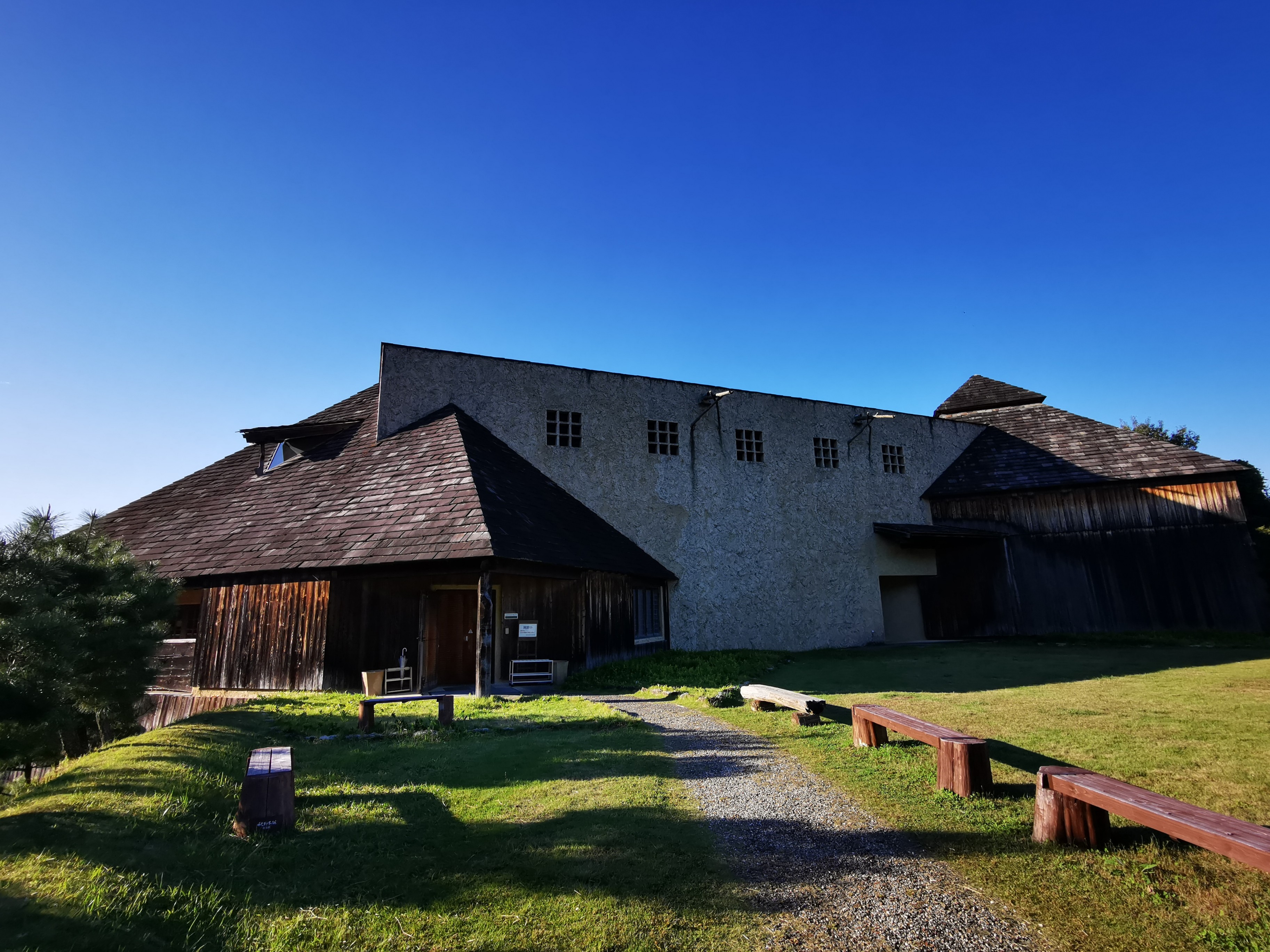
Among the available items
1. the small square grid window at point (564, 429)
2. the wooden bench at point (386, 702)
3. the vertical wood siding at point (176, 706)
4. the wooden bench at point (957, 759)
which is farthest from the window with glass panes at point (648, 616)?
the wooden bench at point (957, 759)

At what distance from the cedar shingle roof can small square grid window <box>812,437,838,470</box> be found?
25.9 feet

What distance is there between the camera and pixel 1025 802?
211 inches

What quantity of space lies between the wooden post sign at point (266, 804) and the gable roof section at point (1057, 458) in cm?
2560

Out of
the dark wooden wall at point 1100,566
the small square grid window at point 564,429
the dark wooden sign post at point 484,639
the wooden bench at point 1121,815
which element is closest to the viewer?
the wooden bench at point 1121,815

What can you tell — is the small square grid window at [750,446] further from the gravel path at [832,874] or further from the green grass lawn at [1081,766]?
the gravel path at [832,874]

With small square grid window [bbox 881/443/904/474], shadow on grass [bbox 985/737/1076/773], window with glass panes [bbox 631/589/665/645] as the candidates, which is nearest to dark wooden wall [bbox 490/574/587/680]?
window with glass panes [bbox 631/589/665/645]

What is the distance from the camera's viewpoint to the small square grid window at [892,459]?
83.9ft

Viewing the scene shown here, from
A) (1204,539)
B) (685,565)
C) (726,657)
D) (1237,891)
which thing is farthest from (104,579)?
(1204,539)

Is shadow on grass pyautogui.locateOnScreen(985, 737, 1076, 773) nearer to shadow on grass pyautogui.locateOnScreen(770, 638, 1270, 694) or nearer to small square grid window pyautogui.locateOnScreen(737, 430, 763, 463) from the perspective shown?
shadow on grass pyautogui.locateOnScreen(770, 638, 1270, 694)

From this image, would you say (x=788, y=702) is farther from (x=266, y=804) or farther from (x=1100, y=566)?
(x=1100, y=566)

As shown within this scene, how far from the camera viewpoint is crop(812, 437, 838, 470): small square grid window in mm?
24141

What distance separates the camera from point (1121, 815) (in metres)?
4.47

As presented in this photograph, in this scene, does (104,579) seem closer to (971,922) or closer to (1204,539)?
(971,922)

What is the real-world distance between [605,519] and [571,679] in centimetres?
663
